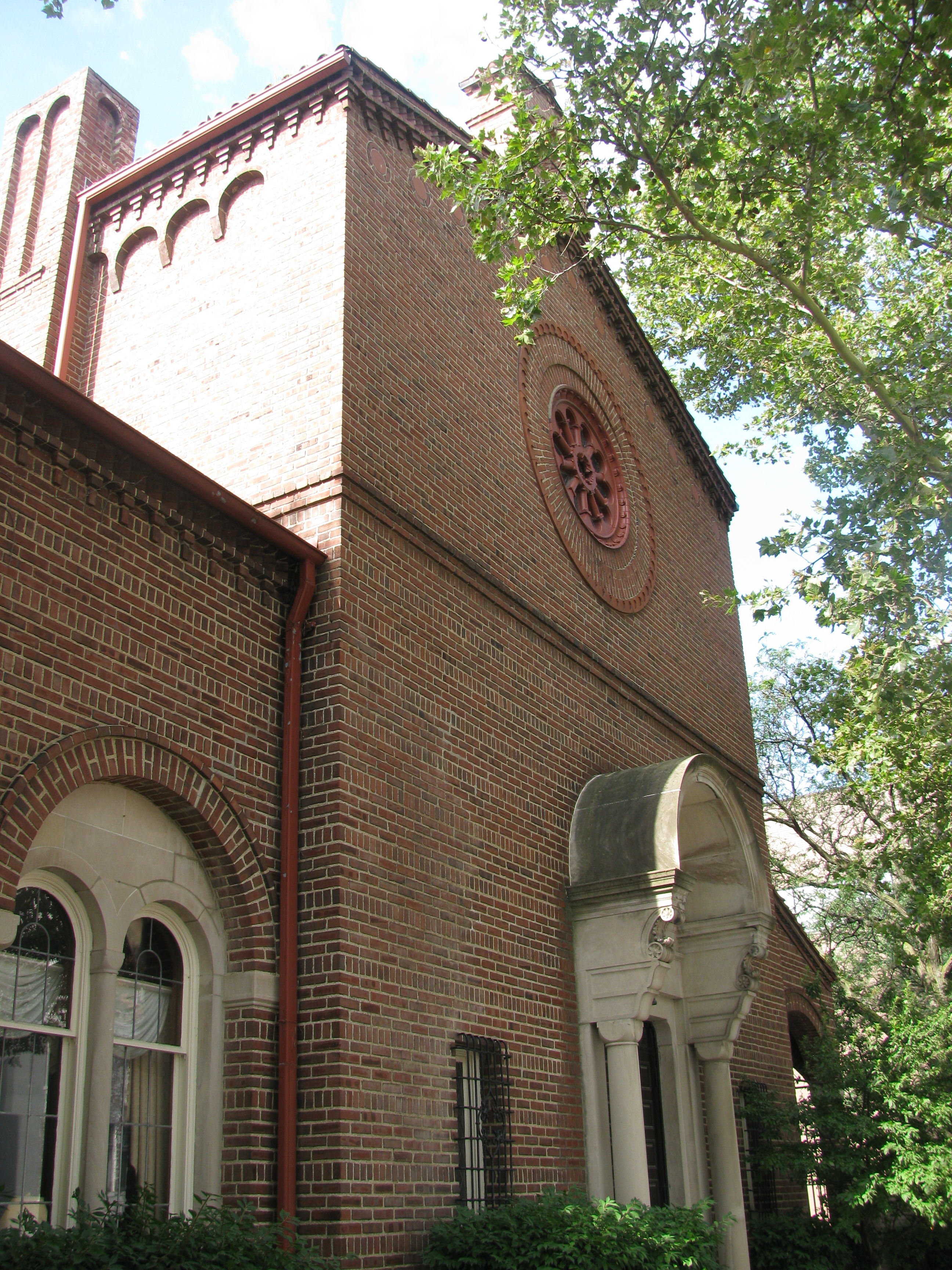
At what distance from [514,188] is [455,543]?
3.10 metres

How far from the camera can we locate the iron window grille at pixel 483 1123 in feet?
25.8

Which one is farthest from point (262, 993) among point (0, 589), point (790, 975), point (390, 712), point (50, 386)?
point (790, 975)

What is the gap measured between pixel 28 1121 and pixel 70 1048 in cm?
43

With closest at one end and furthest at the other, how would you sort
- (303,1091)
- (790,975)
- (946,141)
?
(303,1091), (946,141), (790,975)

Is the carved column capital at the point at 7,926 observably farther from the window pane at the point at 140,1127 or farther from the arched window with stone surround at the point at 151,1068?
the window pane at the point at 140,1127

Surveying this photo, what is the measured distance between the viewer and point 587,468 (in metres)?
13.1

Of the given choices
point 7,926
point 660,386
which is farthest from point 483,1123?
point 660,386

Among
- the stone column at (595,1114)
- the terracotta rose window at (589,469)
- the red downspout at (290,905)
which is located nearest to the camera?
Result: the red downspout at (290,905)

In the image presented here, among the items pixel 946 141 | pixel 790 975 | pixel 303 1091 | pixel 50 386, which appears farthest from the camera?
pixel 790 975

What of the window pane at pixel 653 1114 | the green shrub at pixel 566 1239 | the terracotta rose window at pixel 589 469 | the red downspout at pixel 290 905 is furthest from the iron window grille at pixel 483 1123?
the terracotta rose window at pixel 589 469

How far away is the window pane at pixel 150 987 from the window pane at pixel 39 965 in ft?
1.26

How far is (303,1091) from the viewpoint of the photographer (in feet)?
22.4

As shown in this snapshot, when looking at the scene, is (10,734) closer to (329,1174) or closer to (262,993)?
(262,993)

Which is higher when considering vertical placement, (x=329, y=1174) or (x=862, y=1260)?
(x=329, y=1174)
